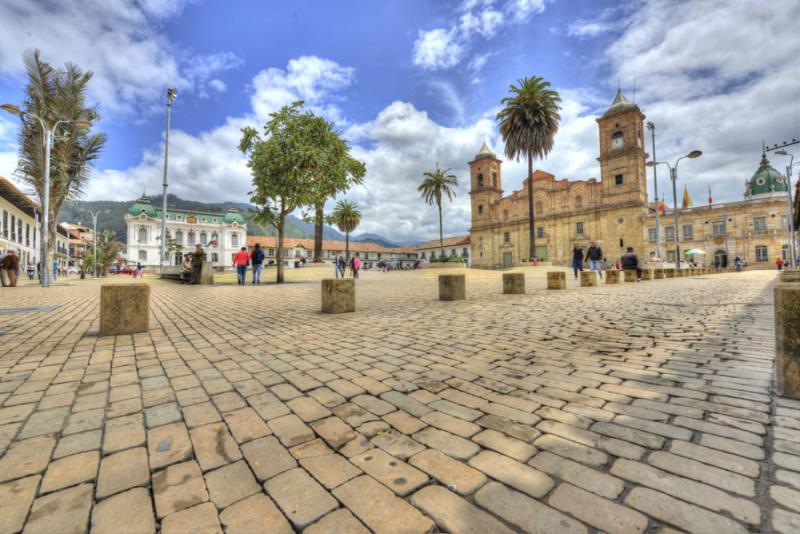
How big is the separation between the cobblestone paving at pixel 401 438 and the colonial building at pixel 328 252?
6254 cm

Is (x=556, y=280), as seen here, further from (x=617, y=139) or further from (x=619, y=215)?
(x=617, y=139)

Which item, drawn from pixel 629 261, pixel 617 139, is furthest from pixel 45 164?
pixel 617 139

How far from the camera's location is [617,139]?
47.0m

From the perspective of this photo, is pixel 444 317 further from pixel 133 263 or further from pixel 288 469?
pixel 133 263

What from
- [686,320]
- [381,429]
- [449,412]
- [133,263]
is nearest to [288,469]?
[381,429]

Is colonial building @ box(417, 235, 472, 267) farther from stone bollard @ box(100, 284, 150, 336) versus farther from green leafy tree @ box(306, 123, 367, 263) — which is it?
stone bollard @ box(100, 284, 150, 336)

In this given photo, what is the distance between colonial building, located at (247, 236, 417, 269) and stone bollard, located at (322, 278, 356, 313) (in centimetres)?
5909

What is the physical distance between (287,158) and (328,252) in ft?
220

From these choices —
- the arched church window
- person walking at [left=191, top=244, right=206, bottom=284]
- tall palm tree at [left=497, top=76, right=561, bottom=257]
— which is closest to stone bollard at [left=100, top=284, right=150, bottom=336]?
person walking at [left=191, top=244, right=206, bottom=284]

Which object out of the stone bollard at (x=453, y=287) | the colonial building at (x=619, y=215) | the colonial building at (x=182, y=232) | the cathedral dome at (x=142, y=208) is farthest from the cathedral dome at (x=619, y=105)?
the cathedral dome at (x=142, y=208)

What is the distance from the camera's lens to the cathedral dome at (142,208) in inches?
2584

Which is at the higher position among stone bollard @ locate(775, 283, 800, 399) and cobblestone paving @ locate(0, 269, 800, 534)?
stone bollard @ locate(775, 283, 800, 399)

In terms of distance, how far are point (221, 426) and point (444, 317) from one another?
4.14m

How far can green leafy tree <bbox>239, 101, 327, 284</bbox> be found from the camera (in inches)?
537
